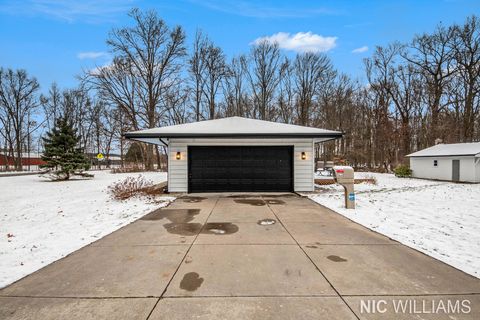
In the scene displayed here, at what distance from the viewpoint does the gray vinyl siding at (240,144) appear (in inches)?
415

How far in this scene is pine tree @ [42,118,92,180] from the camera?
1667 cm

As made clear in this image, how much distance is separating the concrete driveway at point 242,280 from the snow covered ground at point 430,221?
490mm

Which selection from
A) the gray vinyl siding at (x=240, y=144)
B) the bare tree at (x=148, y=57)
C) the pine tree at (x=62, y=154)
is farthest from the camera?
the bare tree at (x=148, y=57)

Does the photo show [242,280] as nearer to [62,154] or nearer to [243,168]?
[243,168]

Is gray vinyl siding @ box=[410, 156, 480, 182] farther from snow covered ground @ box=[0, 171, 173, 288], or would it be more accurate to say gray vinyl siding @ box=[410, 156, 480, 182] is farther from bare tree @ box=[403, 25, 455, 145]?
snow covered ground @ box=[0, 171, 173, 288]

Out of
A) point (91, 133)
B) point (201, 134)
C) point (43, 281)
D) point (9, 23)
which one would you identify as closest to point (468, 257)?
point (43, 281)

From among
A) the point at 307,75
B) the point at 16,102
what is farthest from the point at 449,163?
the point at 16,102

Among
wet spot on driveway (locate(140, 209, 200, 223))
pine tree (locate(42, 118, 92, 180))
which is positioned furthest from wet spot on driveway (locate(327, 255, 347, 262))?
pine tree (locate(42, 118, 92, 180))

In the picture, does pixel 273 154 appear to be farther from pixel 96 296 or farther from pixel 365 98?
pixel 365 98

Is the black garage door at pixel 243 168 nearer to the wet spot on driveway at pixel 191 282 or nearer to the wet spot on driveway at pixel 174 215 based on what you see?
the wet spot on driveway at pixel 174 215

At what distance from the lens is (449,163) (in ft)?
51.2

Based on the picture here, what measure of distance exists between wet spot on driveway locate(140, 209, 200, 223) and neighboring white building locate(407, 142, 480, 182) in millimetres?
16416

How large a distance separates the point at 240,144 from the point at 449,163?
46.8ft

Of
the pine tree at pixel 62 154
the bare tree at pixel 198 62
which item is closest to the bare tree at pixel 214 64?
the bare tree at pixel 198 62
